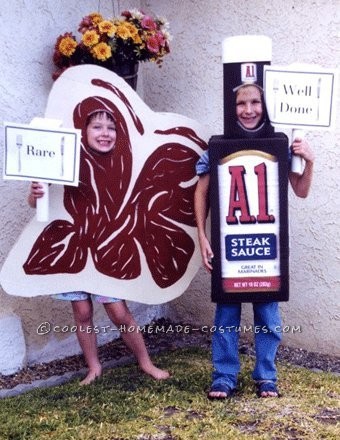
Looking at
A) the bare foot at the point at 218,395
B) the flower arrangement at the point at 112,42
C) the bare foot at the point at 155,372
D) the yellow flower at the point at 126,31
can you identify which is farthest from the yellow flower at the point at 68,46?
the bare foot at the point at 218,395

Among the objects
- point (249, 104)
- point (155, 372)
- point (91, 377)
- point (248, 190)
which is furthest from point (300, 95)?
point (91, 377)

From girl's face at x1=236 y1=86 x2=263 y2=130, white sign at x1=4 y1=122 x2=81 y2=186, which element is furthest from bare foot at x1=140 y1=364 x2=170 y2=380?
girl's face at x1=236 y1=86 x2=263 y2=130

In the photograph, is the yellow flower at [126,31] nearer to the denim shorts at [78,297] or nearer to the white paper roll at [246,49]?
the white paper roll at [246,49]

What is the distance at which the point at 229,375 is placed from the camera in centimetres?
370

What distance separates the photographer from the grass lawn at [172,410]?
3.28 metres

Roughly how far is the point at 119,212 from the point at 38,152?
21.6 inches

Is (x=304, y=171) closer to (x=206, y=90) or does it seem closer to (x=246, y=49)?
(x=246, y=49)

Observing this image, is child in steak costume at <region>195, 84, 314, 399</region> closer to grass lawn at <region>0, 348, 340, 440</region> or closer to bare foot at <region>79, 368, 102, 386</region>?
grass lawn at <region>0, 348, 340, 440</region>

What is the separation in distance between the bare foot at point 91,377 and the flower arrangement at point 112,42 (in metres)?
1.54

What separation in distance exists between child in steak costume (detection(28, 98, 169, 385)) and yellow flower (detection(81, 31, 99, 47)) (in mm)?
428

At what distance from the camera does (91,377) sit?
3.99 meters

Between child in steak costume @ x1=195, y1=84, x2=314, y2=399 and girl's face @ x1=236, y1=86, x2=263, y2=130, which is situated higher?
girl's face @ x1=236, y1=86, x2=263, y2=130

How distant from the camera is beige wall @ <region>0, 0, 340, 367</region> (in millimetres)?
4191

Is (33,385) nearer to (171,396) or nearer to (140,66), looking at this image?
(171,396)
